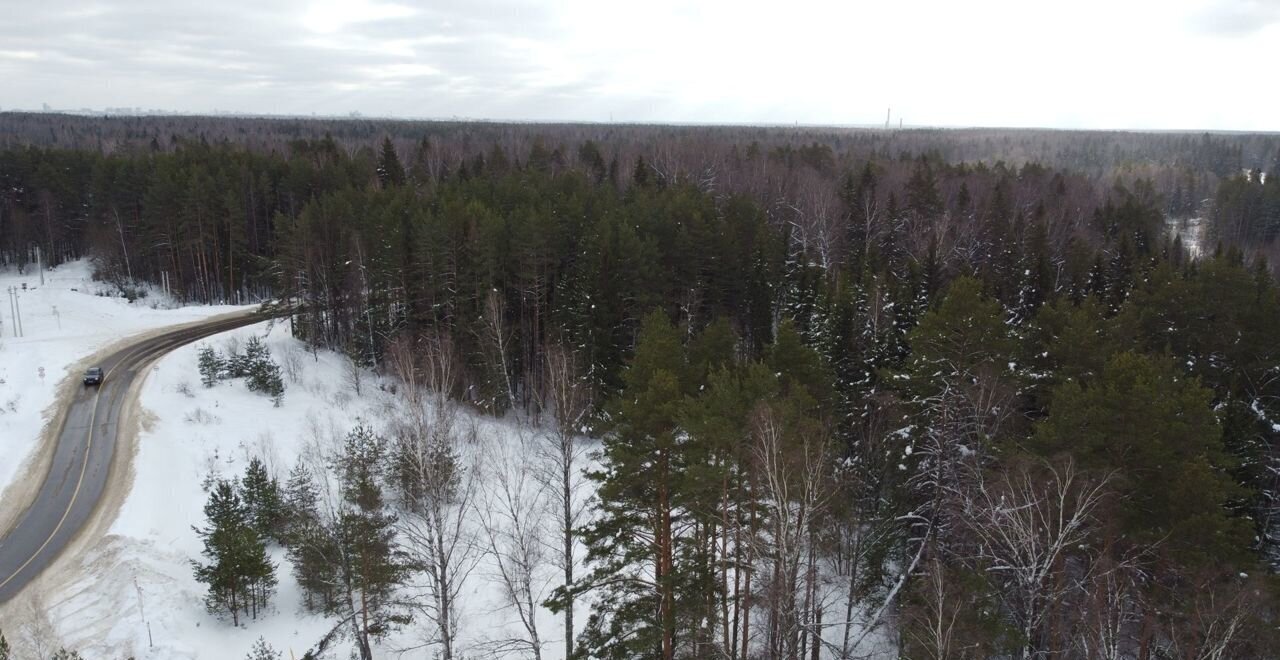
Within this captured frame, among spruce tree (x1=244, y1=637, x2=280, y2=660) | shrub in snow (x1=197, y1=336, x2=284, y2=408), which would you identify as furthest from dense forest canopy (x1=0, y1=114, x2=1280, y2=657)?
spruce tree (x1=244, y1=637, x2=280, y2=660)

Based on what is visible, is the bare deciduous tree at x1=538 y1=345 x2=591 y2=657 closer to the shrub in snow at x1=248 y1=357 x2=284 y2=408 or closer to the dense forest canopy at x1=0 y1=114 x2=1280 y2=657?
the dense forest canopy at x1=0 y1=114 x2=1280 y2=657

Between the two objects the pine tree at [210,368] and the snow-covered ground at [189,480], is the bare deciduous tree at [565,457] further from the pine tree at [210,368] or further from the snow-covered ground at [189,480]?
the pine tree at [210,368]

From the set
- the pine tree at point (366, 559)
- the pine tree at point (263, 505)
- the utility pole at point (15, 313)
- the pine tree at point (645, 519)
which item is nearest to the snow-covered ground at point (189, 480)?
the utility pole at point (15, 313)

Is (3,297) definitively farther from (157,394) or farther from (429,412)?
(429,412)

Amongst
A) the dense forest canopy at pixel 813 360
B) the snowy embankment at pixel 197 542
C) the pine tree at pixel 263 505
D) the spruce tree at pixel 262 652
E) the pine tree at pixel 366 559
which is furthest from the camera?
the pine tree at pixel 263 505

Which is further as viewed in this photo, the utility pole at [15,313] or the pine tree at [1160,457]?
the utility pole at [15,313]

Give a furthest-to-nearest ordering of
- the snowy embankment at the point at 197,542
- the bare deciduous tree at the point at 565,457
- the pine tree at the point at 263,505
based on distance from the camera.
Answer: the pine tree at the point at 263,505
the snowy embankment at the point at 197,542
the bare deciduous tree at the point at 565,457

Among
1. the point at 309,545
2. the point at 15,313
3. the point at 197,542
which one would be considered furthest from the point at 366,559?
the point at 15,313
